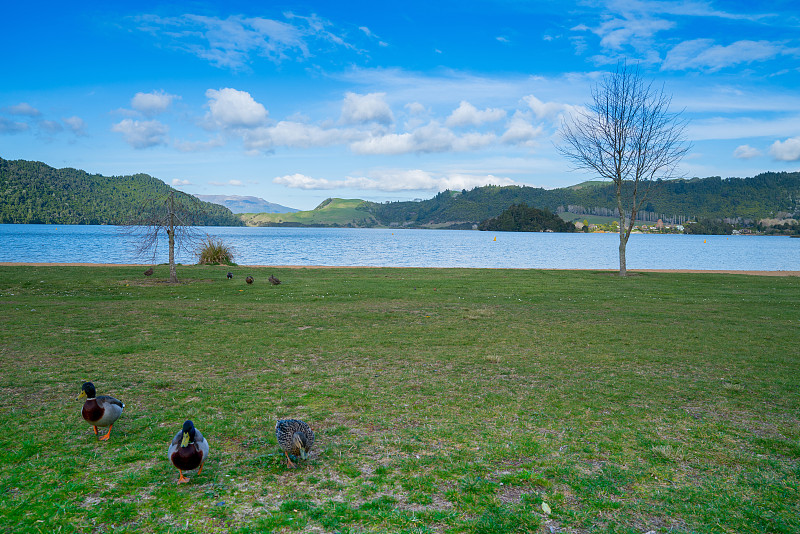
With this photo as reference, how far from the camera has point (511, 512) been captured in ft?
15.2

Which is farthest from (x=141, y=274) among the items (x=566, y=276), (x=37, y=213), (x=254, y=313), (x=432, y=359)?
(x=37, y=213)

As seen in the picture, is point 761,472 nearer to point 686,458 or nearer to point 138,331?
point 686,458

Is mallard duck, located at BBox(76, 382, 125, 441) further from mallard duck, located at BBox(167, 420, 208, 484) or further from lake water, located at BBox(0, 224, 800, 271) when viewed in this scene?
lake water, located at BBox(0, 224, 800, 271)

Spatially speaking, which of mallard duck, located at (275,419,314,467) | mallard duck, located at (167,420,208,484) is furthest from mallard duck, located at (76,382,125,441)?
mallard duck, located at (275,419,314,467)

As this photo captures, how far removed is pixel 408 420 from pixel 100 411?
4.19 metres

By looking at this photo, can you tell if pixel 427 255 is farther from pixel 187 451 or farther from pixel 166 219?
pixel 187 451

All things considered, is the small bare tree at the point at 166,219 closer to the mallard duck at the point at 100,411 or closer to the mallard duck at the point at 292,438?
A: the mallard duck at the point at 100,411

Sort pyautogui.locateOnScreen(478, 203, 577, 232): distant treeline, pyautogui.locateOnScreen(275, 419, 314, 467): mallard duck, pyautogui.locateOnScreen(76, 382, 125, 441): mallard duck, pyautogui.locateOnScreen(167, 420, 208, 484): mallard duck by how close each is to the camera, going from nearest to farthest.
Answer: pyautogui.locateOnScreen(167, 420, 208, 484): mallard duck → pyautogui.locateOnScreen(275, 419, 314, 467): mallard duck → pyautogui.locateOnScreen(76, 382, 125, 441): mallard duck → pyautogui.locateOnScreen(478, 203, 577, 232): distant treeline

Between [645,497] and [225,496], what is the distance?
14.4 ft

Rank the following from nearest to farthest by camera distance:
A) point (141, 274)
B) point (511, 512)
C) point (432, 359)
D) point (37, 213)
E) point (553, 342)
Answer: point (511, 512)
point (432, 359)
point (553, 342)
point (141, 274)
point (37, 213)

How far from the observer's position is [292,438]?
217 inches

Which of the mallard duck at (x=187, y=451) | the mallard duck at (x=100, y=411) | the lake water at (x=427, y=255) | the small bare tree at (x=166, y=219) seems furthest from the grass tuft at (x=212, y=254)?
the mallard duck at (x=187, y=451)

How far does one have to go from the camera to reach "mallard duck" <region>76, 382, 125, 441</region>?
6184 millimetres

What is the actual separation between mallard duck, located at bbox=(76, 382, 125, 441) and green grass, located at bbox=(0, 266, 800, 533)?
0.26 meters
